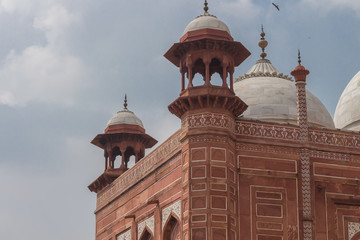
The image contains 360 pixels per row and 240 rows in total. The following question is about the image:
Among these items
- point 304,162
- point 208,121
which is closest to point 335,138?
point 304,162

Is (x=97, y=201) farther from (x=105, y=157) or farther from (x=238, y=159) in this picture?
(x=238, y=159)

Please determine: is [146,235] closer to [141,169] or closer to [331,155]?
[141,169]

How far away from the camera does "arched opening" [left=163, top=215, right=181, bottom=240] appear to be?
60.7ft

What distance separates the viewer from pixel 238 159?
17719 mm

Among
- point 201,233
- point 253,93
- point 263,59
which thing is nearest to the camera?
point 201,233

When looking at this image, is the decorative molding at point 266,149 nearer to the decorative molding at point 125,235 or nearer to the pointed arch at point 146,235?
the pointed arch at point 146,235

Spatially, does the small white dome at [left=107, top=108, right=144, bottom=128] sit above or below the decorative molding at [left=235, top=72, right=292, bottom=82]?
below

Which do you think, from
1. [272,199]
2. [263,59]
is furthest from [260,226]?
[263,59]

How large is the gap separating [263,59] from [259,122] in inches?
214

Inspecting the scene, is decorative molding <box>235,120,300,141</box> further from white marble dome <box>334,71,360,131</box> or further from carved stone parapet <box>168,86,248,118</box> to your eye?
white marble dome <box>334,71,360,131</box>

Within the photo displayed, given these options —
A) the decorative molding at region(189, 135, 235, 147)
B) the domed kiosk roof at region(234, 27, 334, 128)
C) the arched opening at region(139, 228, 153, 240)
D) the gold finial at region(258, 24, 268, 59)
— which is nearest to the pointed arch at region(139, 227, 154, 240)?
the arched opening at region(139, 228, 153, 240)

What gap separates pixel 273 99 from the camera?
69.6ft

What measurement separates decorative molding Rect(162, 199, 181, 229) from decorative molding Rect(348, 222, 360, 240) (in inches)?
138

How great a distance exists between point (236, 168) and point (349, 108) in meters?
6.91
